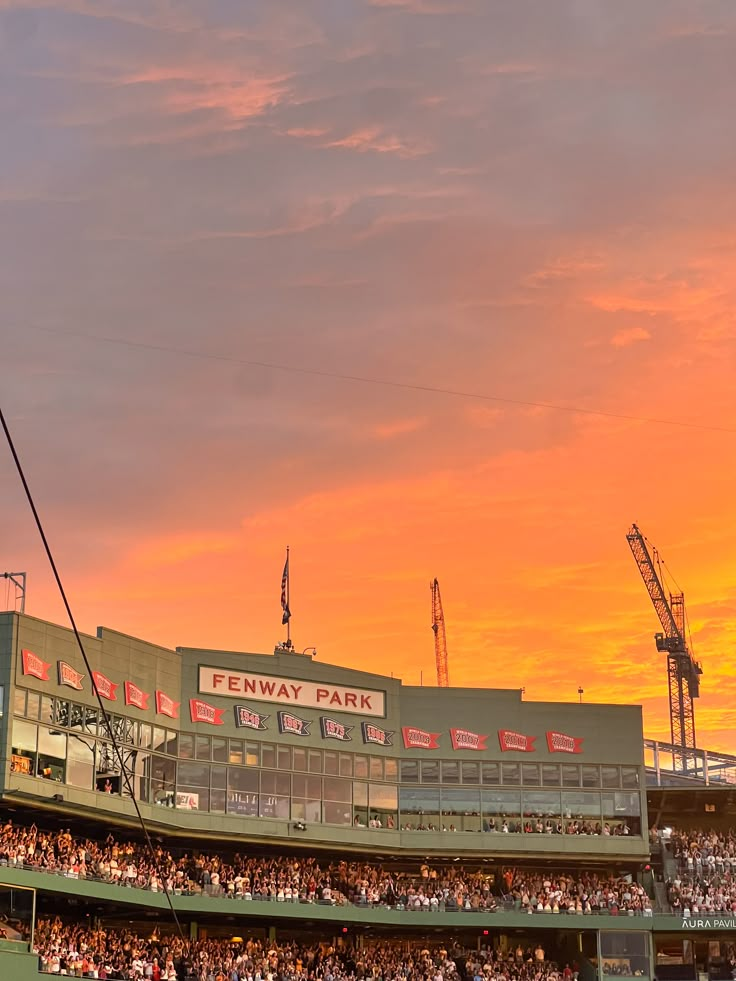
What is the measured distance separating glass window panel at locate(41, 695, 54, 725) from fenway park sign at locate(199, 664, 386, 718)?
28.4 ft

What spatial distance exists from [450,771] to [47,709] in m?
21.3

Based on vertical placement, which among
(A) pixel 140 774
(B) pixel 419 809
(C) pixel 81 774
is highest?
(A) pixel 140 774

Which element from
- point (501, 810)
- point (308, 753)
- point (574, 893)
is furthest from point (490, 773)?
point (308, 753)

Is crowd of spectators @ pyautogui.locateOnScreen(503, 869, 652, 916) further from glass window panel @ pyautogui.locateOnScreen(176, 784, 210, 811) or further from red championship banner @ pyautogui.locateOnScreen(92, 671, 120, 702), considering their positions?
red championship banner @ pyautogui.locateOnScreen(92, 671, 120, 702)

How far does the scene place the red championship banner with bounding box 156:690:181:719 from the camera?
199 ft

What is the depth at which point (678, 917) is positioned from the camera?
218 ft

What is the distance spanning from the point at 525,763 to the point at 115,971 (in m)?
24.2

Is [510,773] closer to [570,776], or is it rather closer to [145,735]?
[570,776]

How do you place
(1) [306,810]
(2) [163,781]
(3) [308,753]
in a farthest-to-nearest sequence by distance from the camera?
1. (3) [308,753]
2. (1) [306,810]
3. (2) [163,781]

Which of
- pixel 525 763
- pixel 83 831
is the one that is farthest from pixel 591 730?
pixel 83 831

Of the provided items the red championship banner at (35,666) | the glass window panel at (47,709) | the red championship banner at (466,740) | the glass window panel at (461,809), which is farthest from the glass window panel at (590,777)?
the red championship banner at (35,666)

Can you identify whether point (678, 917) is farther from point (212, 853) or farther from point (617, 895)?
point (212, 853)

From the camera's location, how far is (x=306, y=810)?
212ft

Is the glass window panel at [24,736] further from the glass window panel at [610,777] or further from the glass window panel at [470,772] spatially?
the glass window panel at [610,777]
